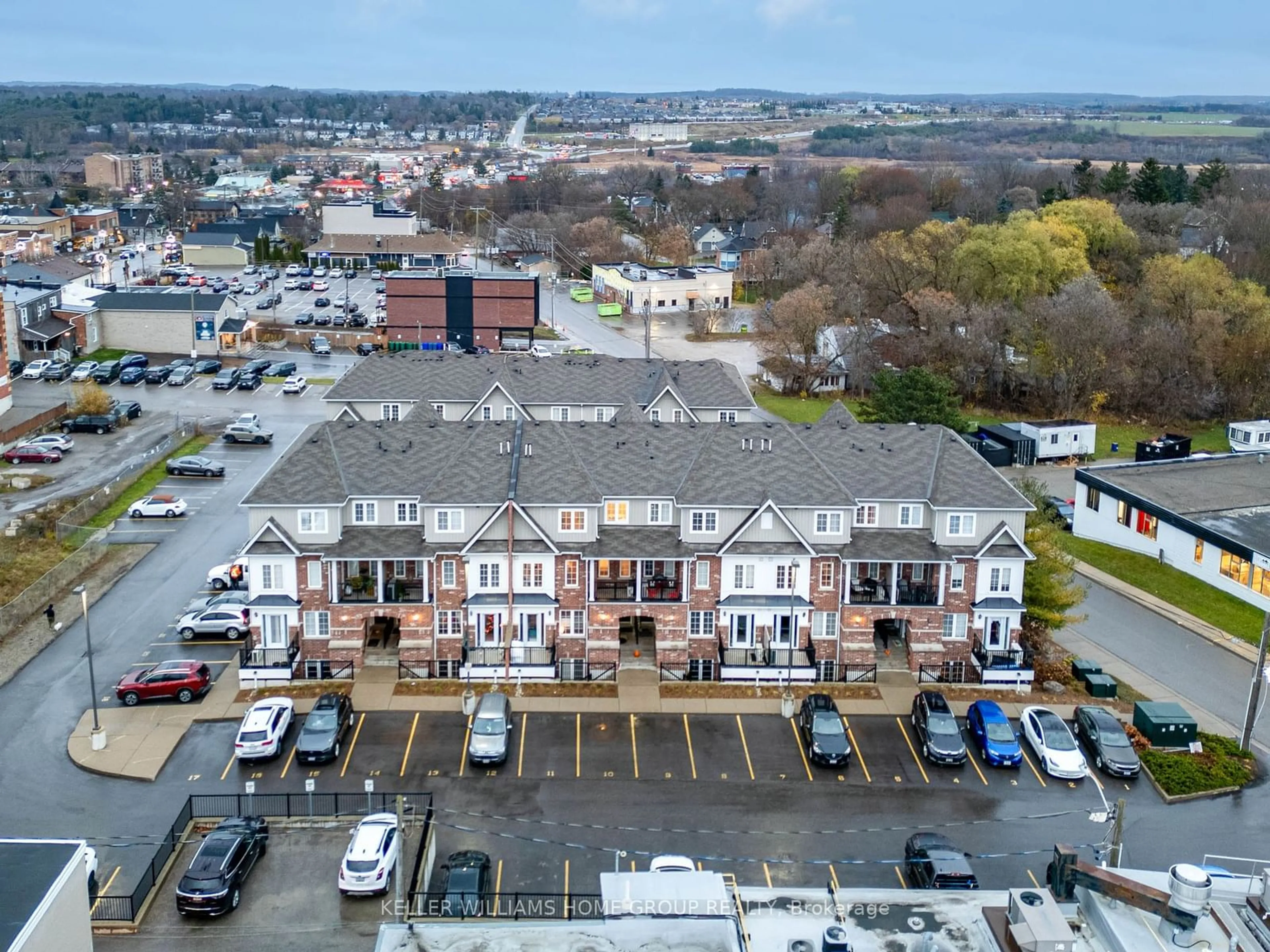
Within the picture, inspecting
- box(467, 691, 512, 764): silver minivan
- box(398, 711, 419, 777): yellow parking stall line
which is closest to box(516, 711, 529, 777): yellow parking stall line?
box(467, 691, 512, 764): silver minivan

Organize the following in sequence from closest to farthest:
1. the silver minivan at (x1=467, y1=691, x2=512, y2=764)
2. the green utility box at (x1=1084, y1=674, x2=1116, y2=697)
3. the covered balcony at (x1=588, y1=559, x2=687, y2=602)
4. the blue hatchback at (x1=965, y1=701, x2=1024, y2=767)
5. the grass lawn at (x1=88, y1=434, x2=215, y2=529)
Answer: the silver minivan at (x1=467, y1=691, x2=512, y2=764) → the blue hatchback at (x1=965, y1=701, x2=1024, y2=767) → the green utility box at (x1=1084, y1=674, x2=1116, y2=697) → the covered balcony at (x1=588, y1=559, x2=687, y2=602) → the grass lawn at (x1=88, y1=434, x2=215, y2=529)

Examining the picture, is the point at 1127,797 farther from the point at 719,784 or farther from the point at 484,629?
the point at 484,629

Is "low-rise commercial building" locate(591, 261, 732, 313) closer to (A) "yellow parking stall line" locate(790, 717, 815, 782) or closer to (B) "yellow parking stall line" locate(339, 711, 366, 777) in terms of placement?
(A) "yellow parking stall line" locate(790, 717, 815, 782)

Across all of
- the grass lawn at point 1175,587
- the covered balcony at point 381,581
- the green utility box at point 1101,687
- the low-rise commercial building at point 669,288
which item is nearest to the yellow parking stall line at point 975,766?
the green utility box at point 1101,687

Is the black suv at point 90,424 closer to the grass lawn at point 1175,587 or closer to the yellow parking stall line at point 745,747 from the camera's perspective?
the yellow parking stall line at point 745,747

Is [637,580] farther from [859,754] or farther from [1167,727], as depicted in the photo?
[1167,727]

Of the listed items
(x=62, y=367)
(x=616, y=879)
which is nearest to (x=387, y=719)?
(x=616, y=879)

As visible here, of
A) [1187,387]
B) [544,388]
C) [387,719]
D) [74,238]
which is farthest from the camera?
[74,238]
